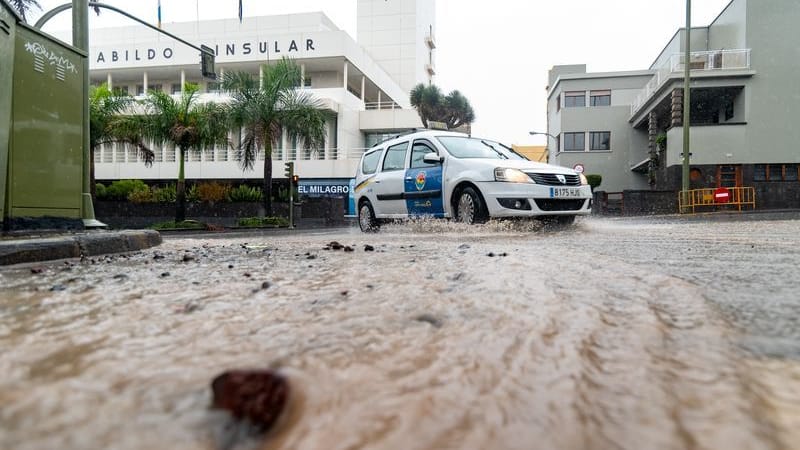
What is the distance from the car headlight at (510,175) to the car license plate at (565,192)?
0.42 m

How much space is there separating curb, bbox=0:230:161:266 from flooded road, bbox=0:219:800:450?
1658 mm

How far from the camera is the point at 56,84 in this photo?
6.36 meters

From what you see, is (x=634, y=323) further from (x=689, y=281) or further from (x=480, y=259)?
(x=480, y=259)

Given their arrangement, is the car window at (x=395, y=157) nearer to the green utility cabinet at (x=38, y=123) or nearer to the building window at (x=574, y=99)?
the green utility cabinet at (x=38, y=123)

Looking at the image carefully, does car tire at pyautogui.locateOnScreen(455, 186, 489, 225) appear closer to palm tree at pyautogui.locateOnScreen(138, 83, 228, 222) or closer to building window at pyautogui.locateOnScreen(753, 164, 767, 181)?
palm tree at pyautogui.locateOnScreen(138, 83, 228, 222)

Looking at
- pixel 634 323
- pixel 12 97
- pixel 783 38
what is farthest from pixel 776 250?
pixel 783 38

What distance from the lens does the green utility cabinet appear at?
5.39 m

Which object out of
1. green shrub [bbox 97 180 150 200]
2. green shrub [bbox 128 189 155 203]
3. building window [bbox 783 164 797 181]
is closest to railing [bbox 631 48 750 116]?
building window [bbox 783 164 797 181]

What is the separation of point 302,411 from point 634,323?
103 centimetres

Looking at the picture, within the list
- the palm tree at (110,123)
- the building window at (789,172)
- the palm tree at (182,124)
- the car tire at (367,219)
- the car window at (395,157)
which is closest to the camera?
the car window at (395,157)

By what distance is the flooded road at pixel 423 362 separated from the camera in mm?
887

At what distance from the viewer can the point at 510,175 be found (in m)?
6.88

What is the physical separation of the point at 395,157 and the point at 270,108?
1313cm

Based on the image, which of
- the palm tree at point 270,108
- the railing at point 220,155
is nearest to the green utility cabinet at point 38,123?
the palm tree at point 270,108
